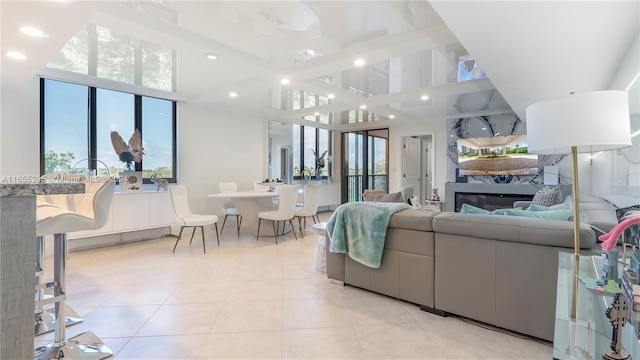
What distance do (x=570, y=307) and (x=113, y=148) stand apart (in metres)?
5.30

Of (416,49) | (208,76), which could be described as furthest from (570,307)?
(208,76)

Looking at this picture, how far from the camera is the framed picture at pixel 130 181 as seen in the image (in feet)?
14.2

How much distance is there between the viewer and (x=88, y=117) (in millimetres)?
4273

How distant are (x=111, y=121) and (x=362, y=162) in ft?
18.8

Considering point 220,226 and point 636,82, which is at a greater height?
point 636,82

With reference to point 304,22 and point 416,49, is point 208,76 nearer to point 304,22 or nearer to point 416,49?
point 304,22

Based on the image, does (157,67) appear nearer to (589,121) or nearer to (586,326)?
(589,121)

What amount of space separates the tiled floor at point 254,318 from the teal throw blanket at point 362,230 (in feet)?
1.24

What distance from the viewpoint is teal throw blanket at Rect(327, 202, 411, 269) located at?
2.41 metres

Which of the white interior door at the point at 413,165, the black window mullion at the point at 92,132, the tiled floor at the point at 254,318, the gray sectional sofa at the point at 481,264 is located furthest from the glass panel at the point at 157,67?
the white interior door at the point at 413,165

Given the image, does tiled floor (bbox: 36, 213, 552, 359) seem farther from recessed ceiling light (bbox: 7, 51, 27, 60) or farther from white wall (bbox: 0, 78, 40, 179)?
recessed ceiling light (bbox: 7, 51, 27, 60)

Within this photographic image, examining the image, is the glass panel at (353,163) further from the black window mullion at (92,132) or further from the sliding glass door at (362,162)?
the black window mullion at (92,132)

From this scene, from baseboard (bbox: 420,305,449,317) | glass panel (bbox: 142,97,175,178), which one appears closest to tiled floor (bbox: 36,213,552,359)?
baseboard (bbox: 420,305,449,317)

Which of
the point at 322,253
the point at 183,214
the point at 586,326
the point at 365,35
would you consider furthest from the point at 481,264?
the point at 183,214
